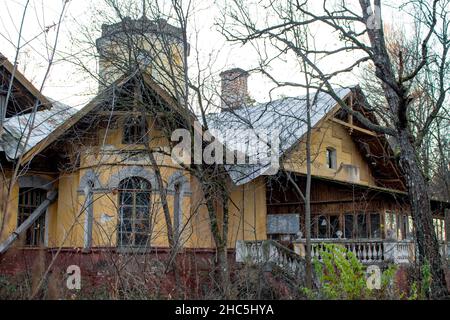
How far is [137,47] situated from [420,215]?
7.18 metres

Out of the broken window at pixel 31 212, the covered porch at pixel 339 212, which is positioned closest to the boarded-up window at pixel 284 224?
the covered porch at pixel 339 212

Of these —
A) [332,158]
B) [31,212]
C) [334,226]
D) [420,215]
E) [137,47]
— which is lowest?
[420,215]

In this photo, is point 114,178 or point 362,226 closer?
point 114,178

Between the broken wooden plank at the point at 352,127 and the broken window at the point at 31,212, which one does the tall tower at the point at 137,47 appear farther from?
the broken wooden plank at the point at 352,127

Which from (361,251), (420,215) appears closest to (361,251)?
(361,251)

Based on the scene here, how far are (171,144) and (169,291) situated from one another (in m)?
6.23

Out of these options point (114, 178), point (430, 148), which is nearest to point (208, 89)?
point (114, 178)

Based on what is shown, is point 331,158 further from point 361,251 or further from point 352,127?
point 361,251

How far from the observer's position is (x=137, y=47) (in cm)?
1254

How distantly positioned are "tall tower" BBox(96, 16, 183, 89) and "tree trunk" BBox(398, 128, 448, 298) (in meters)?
5.40

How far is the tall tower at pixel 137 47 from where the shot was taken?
1259 cm

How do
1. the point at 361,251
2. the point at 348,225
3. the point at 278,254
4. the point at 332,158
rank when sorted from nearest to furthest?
the point at 278,254
the point at 361,251
the point at 348,225
the point at 332,158

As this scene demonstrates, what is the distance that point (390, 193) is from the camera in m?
17.4

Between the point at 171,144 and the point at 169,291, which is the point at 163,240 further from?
the point at 169,291
